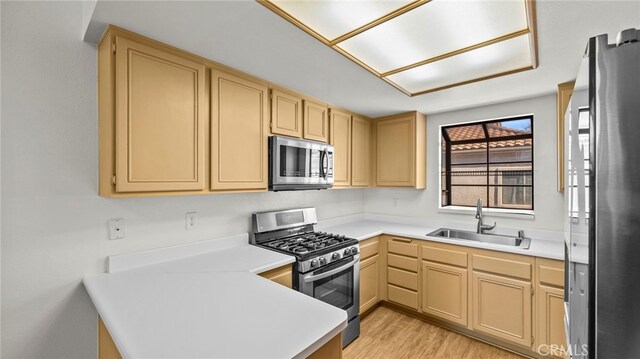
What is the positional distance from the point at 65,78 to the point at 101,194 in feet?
2.22

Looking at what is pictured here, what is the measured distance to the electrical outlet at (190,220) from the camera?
2.07m

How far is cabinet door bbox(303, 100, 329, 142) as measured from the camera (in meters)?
2.64

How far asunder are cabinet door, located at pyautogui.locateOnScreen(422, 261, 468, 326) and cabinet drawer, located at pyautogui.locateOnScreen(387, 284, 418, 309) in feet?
0.31

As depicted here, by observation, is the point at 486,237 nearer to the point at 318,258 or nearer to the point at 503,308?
the point at 503,308

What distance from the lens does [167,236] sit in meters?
1.97

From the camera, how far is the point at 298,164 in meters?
2.45

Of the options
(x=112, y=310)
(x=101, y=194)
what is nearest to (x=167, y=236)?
(x=101, y=194)

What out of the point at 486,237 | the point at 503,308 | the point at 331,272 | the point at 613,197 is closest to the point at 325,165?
the point at 331,272

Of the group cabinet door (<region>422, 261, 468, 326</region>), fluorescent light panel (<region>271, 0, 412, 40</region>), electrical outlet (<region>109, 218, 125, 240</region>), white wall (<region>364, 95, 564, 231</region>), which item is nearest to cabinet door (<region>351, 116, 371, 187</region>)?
white wall (<region>364, 95, 564, 231</region>)

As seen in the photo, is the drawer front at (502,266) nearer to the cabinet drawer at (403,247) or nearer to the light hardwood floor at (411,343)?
the cabinet drawer at (403,247)

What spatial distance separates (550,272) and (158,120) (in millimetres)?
2964

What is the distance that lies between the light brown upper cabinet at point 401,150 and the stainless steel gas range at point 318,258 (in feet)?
3.77

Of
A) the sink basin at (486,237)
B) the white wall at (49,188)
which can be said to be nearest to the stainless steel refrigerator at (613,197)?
A: the sink basin at (486,237)

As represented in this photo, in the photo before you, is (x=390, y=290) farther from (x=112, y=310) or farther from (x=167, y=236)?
(x=112, y=310)
